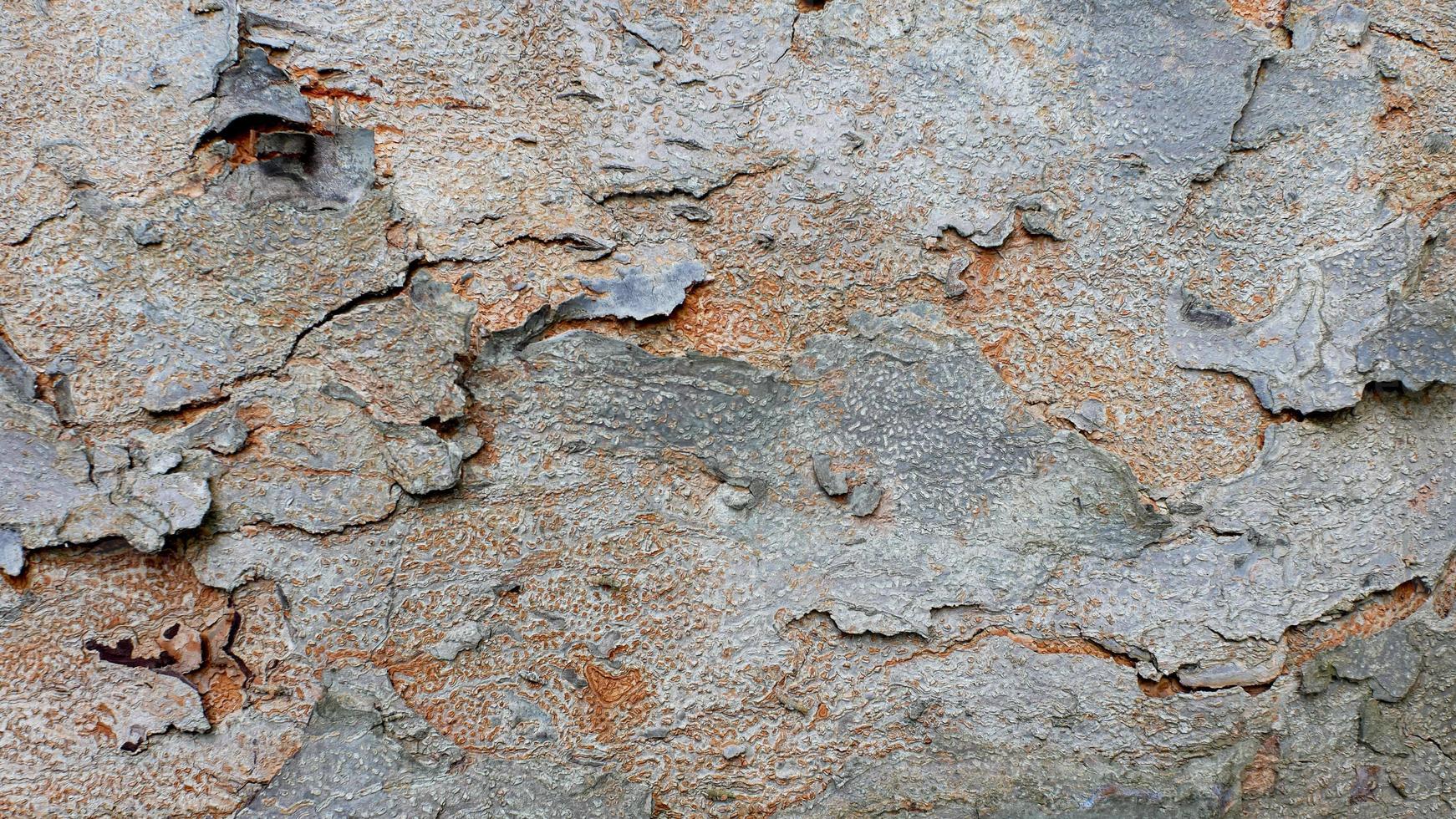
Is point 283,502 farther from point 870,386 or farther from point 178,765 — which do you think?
point 870,386

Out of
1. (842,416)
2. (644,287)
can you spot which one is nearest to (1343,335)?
(842,416)

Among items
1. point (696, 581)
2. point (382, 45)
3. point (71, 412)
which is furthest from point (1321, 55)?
point (71, 412)

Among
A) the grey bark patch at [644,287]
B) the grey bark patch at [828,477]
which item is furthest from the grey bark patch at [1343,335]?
the grey bark patch at [644,287]

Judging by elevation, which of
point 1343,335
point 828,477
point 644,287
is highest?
point 1343,335

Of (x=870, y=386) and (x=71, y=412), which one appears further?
(x=870, y=386)

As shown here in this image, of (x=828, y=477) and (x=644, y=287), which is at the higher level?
(x=644, y=287)

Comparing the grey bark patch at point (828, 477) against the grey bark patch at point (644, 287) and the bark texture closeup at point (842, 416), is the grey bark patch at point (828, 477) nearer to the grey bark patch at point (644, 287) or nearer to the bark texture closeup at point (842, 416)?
the bark texture closeup at point (842, 416)

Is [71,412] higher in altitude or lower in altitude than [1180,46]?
lower

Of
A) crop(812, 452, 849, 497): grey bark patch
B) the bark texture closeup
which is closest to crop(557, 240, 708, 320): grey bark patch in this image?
the bark texture closeup

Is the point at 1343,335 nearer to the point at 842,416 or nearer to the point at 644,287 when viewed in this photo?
the point at 842,416
